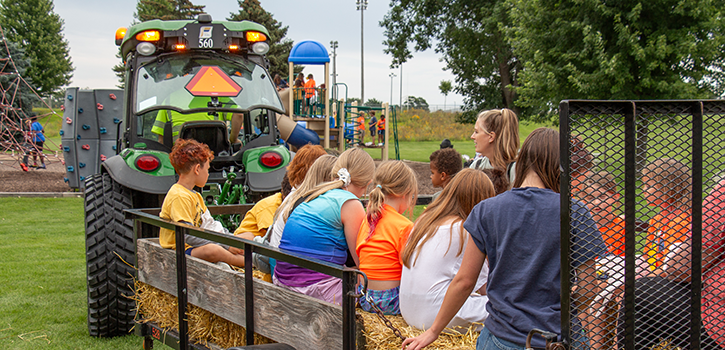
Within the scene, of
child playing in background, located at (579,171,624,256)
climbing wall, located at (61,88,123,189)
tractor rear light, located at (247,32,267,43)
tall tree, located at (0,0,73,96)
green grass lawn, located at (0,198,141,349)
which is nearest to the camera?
child playing in background, located at (579,171,624,256)

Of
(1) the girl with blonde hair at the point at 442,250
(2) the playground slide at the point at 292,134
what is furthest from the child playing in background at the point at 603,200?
(2) the playground slide at the point at 292,134

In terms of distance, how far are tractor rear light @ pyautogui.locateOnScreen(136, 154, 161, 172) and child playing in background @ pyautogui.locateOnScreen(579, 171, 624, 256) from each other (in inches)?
158

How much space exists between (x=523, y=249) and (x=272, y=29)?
4596cm

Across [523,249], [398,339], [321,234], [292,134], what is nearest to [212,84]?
[321,234]

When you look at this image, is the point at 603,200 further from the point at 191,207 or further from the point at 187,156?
the point at 187,156

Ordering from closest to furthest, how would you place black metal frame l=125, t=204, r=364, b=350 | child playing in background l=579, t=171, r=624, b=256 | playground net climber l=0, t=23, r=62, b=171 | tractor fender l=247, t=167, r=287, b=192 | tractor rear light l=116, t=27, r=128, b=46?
child playing in background l=579, t=171, r=624, b=256 < black metal frame l=125, t=204, r=364, b=350 < tractor fender l=247, t=167, r=287, b=192 < tractor rear light l=116, t=27, r=128, b=46 < playground net climber l=0, t=23, r=62, b=171

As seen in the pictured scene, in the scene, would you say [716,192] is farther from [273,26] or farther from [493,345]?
[273,26]

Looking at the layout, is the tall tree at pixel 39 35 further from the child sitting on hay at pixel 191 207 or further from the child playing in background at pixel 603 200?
the child playing in background at pixel 603 200

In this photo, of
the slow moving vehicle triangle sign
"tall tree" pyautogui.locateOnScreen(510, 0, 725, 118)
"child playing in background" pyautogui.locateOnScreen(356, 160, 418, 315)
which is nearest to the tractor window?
the slow moving vehicle triangle sign

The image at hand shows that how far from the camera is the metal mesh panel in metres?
1.50

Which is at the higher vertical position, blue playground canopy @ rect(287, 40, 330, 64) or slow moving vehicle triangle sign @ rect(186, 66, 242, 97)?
blue playground canopy @ rect(287, 40, 330, 64)

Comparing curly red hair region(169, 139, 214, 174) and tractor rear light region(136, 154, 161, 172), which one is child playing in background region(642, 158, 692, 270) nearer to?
curly red hair region(169, 139, 214, 174)

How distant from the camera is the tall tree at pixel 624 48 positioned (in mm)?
13578

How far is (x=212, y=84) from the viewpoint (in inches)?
203
